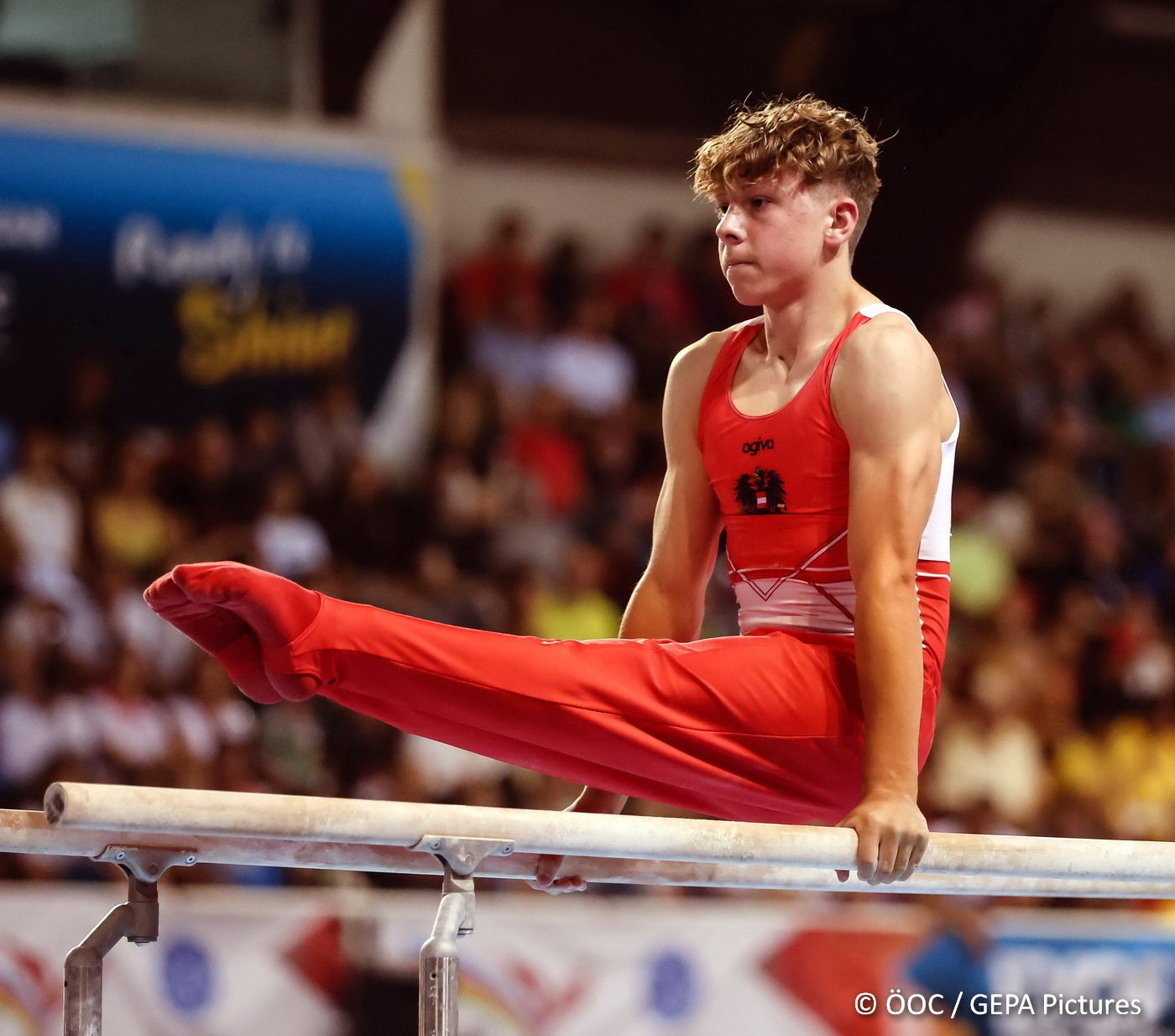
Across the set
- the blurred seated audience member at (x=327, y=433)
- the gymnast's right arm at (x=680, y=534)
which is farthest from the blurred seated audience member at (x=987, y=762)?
the gymnast's right arm at (x=680, y=534)

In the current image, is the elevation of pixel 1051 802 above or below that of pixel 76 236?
below

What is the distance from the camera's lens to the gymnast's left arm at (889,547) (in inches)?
112

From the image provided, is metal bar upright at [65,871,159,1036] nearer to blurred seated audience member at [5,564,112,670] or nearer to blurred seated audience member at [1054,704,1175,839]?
blurred seated audience member at [5,564,112,670]

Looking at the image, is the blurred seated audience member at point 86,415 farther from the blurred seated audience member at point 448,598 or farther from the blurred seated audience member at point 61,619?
the blurred seated audience member at point 448,598

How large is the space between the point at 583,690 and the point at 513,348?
22.5ft

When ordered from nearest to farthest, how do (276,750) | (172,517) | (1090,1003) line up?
(1090,1003), (276,750), (172,517)

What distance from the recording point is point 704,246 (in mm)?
10750

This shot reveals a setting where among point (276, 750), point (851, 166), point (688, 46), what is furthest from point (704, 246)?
point (851, 166)

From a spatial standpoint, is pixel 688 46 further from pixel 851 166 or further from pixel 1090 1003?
pixel 851 166

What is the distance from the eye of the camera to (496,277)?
10.0 m

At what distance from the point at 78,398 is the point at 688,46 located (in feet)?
16.9

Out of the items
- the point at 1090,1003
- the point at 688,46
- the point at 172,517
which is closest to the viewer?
the point at 1090,1003

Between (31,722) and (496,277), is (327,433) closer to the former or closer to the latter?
(496,277)

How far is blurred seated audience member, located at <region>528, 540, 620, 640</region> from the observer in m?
8.08
